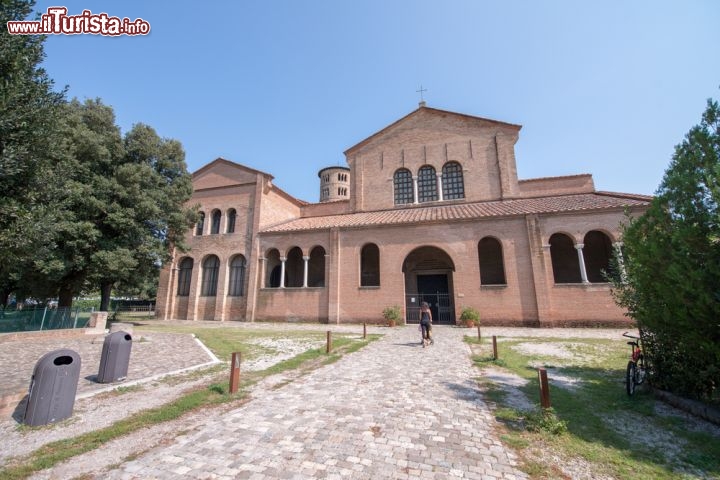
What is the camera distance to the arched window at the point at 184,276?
24.5 meters

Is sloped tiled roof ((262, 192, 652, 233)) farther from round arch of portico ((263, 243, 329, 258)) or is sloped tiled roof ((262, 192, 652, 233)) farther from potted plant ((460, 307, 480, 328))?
potted plant ((460, 307, 480, 328))

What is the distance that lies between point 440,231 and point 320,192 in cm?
3973

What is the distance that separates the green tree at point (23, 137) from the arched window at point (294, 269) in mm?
16618

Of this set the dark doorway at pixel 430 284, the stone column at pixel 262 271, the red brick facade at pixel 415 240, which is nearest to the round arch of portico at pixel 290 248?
the red brick facade at pixel 415 240

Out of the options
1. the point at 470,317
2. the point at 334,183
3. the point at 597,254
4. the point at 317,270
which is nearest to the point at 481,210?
the point at 470,317

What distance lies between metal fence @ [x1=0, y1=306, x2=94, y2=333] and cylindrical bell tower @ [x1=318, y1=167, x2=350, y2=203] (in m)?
42.2

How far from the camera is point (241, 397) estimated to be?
18.2ft

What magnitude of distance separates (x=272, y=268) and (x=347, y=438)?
20674mm

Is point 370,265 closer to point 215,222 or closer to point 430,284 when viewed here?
point 430,284

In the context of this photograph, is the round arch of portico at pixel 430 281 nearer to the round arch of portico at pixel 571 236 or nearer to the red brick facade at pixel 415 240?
the red brick facade at pixel 415 240

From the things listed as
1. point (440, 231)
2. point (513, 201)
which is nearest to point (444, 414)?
point (440, 231)

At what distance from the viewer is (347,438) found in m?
3.95

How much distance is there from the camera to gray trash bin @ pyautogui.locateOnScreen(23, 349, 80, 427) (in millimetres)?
4410

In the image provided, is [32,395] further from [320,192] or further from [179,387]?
[320,192]
